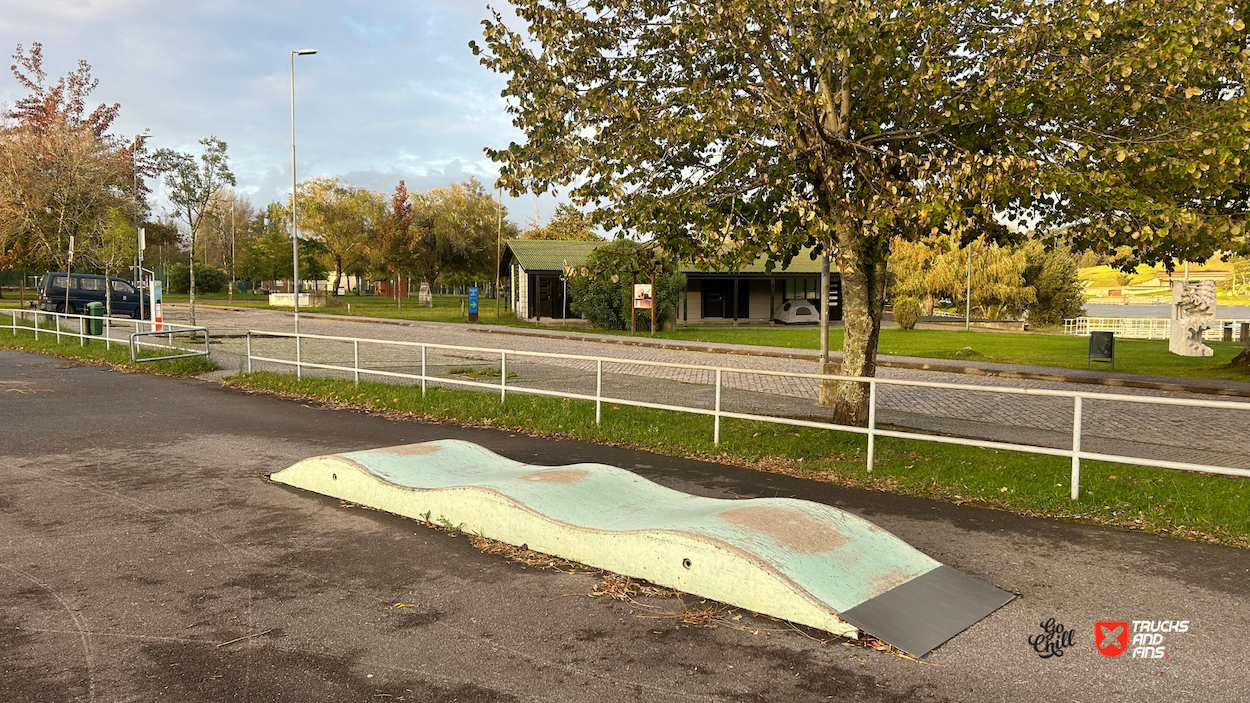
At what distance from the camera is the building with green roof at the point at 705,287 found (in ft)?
133

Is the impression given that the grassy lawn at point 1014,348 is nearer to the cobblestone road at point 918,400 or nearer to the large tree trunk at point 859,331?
the cobblestone road at point 918,400

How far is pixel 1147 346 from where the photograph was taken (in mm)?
29891

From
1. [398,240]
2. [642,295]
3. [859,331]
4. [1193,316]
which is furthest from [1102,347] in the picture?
[398,240]

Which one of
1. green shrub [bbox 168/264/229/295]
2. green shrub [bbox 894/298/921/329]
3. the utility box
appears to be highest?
green shrub [bbox 168/264/229/295]

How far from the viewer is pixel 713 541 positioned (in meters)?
4.71

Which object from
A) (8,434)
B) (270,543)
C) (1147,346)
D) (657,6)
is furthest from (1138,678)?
(1147,346)

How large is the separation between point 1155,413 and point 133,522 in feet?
50.7

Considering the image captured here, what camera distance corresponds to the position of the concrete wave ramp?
14.4 ft

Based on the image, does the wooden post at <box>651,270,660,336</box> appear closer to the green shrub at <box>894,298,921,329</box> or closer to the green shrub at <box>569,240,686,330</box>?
the green shrub at <box>569,240,686,330</box>

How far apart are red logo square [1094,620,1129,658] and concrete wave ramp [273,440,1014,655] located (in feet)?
1.71

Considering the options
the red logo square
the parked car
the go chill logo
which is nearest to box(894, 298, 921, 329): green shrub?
the parked car

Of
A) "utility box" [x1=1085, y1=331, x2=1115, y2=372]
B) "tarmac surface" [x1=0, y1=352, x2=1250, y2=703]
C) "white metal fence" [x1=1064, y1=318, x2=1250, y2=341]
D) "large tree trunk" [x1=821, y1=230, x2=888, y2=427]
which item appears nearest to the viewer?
"tarmac surface" [x1=0, y1=352, x2=1250, y2=703]

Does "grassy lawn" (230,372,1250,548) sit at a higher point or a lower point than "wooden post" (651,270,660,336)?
lower

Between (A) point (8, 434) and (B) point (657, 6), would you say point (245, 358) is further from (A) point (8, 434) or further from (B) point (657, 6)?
(B) point (657, 6)
